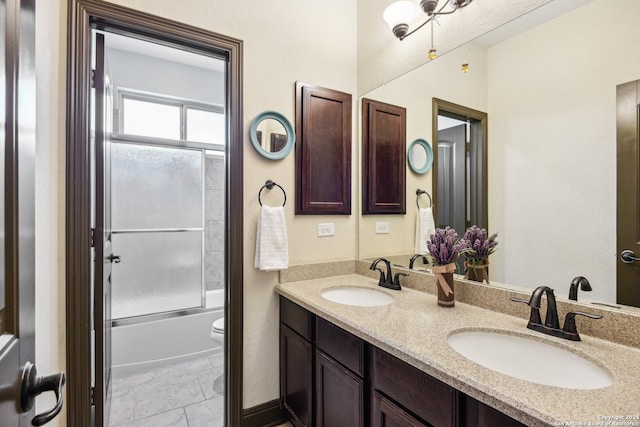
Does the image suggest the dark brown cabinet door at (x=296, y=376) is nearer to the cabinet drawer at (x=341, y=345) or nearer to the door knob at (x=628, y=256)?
the cabinet drawer at (x=341, y=345)

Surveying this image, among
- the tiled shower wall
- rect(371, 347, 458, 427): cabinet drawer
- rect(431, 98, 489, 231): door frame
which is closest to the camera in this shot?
rect(371, 347, 458, 427): cabinet drawer

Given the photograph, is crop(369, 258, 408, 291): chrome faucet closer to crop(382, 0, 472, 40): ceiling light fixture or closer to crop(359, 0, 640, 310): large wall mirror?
crop(359, 0, 640, 310): large wall mirror

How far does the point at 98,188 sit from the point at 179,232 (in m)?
1.57

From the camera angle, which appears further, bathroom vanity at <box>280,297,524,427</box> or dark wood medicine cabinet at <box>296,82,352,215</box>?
dark wood medicine cabinet at <box>296,82,352,215</box>

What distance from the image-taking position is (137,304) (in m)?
2.78

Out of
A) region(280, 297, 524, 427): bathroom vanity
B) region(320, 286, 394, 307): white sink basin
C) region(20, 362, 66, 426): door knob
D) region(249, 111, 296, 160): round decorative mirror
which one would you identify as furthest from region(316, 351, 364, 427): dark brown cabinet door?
region(249, 111, 296, 160): round decorative mirror

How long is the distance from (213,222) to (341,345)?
7.69 feet

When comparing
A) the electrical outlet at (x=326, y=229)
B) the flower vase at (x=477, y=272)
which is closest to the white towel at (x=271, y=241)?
the electrical outlet at (x=326, y=229)

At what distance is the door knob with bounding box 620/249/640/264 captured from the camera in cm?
104

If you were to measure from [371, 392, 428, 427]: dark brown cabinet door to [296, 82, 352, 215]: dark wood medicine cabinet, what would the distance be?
3.64 ft

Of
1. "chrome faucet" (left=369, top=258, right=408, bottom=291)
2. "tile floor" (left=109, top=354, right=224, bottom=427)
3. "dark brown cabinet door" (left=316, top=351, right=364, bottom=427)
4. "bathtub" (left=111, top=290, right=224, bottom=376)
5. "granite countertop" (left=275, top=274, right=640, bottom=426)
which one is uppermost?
"chrome faucet" (left=369, top=258, right=408, bottom=291)

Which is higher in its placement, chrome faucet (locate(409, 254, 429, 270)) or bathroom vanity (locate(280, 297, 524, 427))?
chrome faucet (locate(409, 254, 429, 270))

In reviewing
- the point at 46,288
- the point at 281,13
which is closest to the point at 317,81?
the point at 281,13

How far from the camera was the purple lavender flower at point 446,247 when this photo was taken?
4.59 feet
